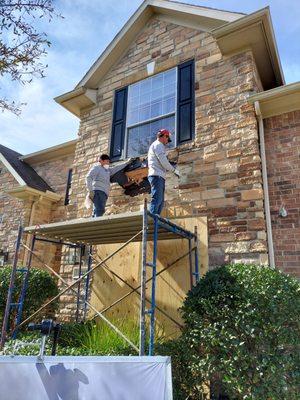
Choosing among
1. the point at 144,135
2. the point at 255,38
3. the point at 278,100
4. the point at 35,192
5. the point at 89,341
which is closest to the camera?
the point at 89,341

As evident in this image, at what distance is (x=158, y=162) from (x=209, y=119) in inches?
61.8

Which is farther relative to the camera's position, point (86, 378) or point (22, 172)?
point (22, 172)

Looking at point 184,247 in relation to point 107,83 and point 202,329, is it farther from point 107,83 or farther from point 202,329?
point 107,83

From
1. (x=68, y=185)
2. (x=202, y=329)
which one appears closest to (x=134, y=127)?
(x=68, y=185)

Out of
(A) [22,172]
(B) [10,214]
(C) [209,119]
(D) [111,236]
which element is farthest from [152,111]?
(B) [10,214]

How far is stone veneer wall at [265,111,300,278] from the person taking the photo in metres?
5.41

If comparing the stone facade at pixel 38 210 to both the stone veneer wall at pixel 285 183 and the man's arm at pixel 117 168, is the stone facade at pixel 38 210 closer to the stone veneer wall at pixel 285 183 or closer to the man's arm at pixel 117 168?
the man's arm at pixel 117 168

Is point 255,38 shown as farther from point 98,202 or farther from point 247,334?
point 247,334

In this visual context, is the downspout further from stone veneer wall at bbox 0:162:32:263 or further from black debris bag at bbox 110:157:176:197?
stone veneer wall at bbox 0:162:32:263

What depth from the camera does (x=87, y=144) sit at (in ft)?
27.4

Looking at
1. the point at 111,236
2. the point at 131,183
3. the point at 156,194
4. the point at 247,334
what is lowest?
the point at 247,334

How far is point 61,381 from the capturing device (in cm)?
288

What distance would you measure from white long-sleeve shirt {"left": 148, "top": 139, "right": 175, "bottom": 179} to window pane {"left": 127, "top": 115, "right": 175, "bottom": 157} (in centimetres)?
150

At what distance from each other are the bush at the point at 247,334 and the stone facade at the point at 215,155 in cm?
126
